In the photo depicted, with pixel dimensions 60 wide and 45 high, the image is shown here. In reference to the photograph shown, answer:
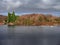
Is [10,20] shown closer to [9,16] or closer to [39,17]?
[9,16]

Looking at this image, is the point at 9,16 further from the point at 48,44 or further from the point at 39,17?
the point at 48,44

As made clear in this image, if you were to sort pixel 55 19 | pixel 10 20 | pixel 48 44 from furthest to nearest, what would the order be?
pixel 10 20 < pixel 55 19 < pixel 48 44

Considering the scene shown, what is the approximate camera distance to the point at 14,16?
5153cm

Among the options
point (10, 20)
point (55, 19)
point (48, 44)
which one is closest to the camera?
point (48, 44)

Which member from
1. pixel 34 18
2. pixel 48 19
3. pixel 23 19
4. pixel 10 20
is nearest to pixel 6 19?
pixel 10 20

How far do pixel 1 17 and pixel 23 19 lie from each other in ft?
23.8

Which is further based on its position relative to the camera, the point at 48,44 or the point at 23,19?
the point at 23,19

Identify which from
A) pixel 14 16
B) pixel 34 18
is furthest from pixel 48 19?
pixel 14 16

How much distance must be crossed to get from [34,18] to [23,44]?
2950 cm

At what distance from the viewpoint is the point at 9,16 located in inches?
2034

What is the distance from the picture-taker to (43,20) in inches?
1943

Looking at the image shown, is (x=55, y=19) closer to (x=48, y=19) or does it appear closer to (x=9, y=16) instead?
(x=48, y=19)

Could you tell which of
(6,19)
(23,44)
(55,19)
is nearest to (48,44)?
(23,44)

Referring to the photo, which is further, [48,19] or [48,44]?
[48,19]
